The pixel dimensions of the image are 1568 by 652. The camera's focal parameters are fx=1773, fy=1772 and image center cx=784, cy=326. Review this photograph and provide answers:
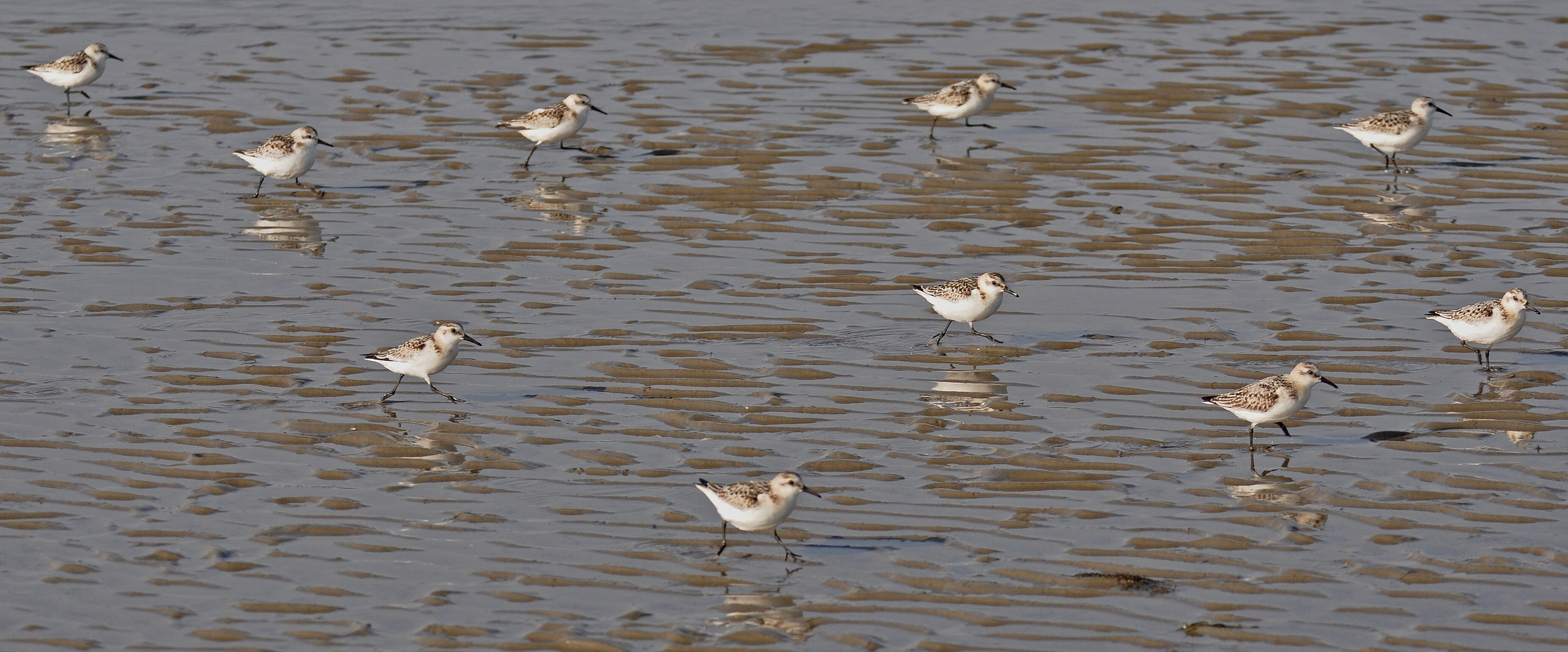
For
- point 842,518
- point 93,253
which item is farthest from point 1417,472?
point 93,253

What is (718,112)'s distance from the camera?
21.6 meters

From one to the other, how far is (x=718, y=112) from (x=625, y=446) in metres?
10.7

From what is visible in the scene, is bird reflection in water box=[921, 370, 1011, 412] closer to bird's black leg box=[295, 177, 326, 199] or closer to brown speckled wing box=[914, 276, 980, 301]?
brown speckled wing box=[914, 276, 980, 301]

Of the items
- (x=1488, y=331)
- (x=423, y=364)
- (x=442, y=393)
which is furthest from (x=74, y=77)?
(x=1488, y=331)

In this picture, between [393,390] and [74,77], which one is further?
[74,77]

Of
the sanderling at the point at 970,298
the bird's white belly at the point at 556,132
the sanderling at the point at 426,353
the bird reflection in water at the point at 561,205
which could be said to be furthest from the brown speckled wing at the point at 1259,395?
the bird's white belly at the point at 556,132

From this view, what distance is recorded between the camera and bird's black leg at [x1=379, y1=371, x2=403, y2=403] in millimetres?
12508

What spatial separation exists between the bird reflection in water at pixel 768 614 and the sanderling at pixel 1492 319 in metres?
6.55

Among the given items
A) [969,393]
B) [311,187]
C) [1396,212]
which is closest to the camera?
[969,393]

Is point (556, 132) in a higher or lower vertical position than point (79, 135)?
higher

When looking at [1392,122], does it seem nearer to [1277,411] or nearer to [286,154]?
[1277,411]

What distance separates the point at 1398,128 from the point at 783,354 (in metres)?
9.03

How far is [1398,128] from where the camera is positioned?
1912cm

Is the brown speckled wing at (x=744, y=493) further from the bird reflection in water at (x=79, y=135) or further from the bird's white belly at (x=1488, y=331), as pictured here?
the bird reflection in water at (x=79, y=135)
